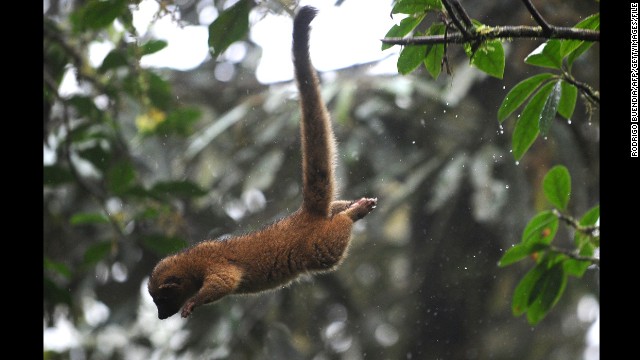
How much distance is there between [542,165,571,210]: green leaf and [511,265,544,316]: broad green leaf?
17cm

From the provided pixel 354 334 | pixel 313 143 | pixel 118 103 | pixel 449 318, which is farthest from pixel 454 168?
pixel 313 143

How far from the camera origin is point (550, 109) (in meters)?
1.37

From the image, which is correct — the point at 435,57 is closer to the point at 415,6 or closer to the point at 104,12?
the point at 415,6

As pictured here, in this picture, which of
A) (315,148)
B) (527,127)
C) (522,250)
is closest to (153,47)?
(315,148)

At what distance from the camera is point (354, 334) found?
4301 millimetres

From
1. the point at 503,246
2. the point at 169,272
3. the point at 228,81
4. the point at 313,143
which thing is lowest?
the point at 503,246

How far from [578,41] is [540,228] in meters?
0.55

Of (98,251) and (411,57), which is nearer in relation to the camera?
(411,57)

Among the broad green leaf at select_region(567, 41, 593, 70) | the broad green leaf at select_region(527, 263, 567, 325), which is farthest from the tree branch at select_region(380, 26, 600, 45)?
the broad green leaf at select_region(527, 263, 567, 325)

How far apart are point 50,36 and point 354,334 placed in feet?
8.66

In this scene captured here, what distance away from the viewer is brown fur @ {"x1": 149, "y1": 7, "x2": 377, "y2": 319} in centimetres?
111

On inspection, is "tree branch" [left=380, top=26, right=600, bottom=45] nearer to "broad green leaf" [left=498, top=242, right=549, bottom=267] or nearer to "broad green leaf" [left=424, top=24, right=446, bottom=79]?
"broad green leaf" [left=424, top=24, right=446, bottom=79]

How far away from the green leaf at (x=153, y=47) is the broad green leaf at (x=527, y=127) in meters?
0.87
